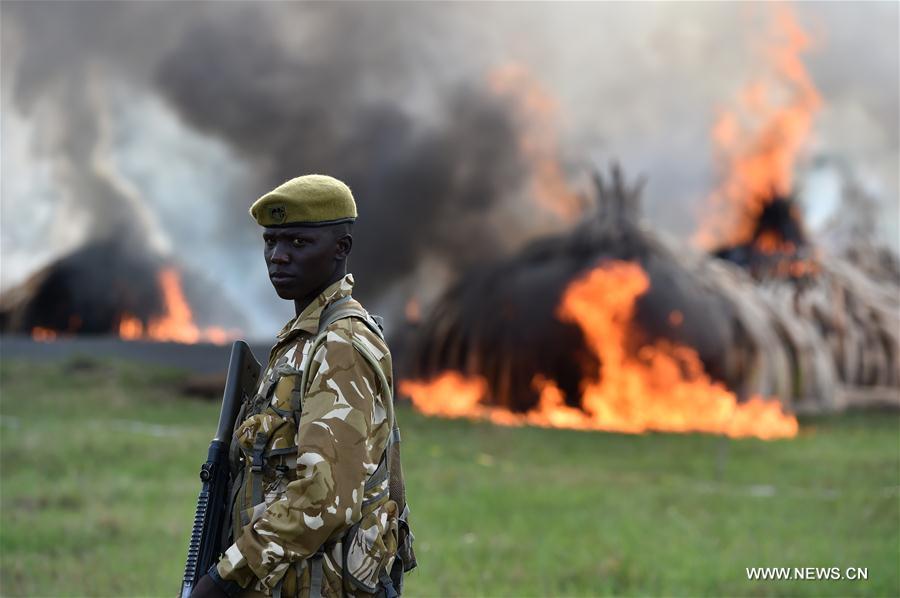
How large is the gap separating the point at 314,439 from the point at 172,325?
2430cm

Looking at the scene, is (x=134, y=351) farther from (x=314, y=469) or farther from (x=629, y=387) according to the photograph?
(x=314, y=469)

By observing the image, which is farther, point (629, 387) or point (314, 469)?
point (629, 387)

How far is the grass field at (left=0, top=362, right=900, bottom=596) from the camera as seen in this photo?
7004 millimetres

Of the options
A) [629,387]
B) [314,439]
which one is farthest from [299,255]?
[629,387]

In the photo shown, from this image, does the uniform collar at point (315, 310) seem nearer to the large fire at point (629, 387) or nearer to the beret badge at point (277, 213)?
the beret badge at point (277, 213)

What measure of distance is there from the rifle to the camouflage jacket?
50 millimetres

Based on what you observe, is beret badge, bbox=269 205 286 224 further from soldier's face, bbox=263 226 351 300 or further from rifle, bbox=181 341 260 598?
rifle, bbox=181 341 260 598

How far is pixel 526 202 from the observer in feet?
74.0

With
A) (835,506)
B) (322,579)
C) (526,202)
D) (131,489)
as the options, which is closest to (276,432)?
(322,579)

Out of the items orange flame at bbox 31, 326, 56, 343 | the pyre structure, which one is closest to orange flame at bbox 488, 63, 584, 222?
the pyre structure

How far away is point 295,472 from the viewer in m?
2.77

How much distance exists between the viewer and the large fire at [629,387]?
1892 cm

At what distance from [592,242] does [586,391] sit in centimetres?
292

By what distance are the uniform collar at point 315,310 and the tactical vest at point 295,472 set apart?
0.02 m
